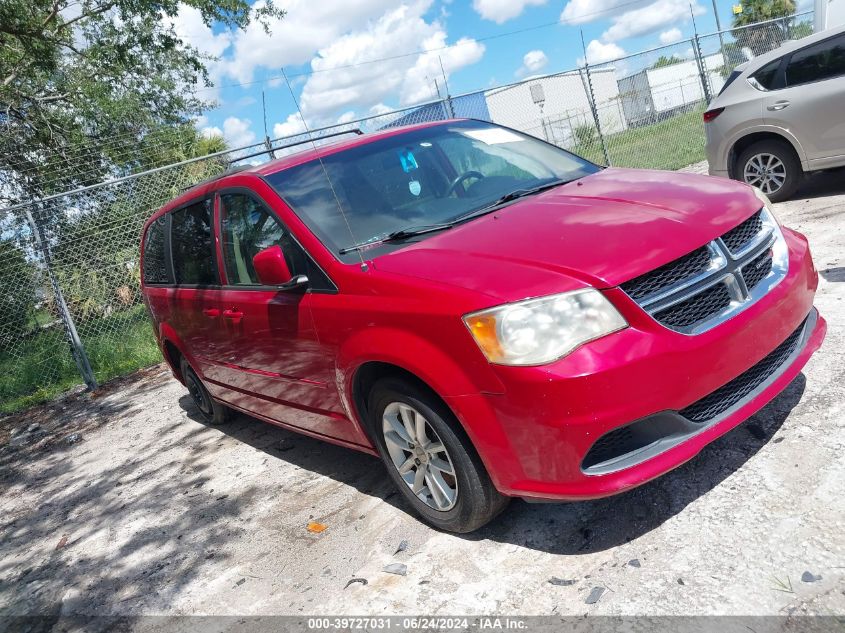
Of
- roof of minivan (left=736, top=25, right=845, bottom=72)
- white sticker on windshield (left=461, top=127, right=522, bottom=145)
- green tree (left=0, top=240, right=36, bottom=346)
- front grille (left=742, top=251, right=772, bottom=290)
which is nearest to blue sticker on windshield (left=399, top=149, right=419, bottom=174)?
white sticker on windshield (left=461, top=127, right=522, bottom=145)

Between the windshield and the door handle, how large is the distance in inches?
31.9

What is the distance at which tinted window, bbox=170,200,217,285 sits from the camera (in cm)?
457

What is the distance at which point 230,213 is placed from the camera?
13.8ft

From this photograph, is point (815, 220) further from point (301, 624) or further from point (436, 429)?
point (301, 624)

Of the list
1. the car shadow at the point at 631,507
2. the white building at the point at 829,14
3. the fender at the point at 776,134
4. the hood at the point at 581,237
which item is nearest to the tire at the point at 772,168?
the fender at the point at 776,134

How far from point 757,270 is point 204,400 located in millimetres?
4424

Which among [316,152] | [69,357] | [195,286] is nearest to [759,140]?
[316,152]

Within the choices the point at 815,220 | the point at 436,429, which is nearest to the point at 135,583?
the point at 436,429

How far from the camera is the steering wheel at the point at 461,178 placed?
3.80 m

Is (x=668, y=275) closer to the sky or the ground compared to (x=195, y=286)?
closer to the ground

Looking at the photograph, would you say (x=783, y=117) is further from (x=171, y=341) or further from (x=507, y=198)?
(x=171, y=341)

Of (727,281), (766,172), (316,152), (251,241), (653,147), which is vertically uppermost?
(316,152)

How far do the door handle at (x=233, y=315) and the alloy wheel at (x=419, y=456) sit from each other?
1354 mm

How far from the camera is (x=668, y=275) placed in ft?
8.68
